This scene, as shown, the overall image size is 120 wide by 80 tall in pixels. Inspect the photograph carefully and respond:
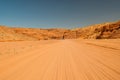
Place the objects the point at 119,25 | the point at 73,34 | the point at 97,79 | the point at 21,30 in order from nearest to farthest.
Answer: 1. the point at 97,79
2. the point at 119,25
3. the point at 21,30
4. the point at 73,34

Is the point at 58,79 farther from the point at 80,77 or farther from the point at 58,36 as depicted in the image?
the point at 58,36

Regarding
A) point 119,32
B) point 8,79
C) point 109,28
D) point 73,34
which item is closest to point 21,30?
point 73,34

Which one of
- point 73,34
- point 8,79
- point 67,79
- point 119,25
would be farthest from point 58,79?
point 73,34

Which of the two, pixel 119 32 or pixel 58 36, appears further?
pixel 58 36

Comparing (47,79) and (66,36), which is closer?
(47,79)

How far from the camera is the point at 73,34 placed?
184000 mm

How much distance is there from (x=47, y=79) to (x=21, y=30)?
478 ft

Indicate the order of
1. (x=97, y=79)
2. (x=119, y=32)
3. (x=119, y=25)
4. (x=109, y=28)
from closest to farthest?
1. (x=97, y=79)
2. (x=119, y=32)
3. (x=119, y=25)
4. (x=109, y=28)

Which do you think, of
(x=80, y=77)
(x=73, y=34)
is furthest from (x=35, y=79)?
(x=73, y=34)

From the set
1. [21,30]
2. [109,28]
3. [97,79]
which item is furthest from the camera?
[21,30]

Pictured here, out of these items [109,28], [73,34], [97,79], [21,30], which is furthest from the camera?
[73,34]

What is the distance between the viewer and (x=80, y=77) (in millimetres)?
5426

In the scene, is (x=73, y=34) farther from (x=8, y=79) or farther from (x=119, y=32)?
(x=8, y=79)

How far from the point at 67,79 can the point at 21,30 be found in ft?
479
